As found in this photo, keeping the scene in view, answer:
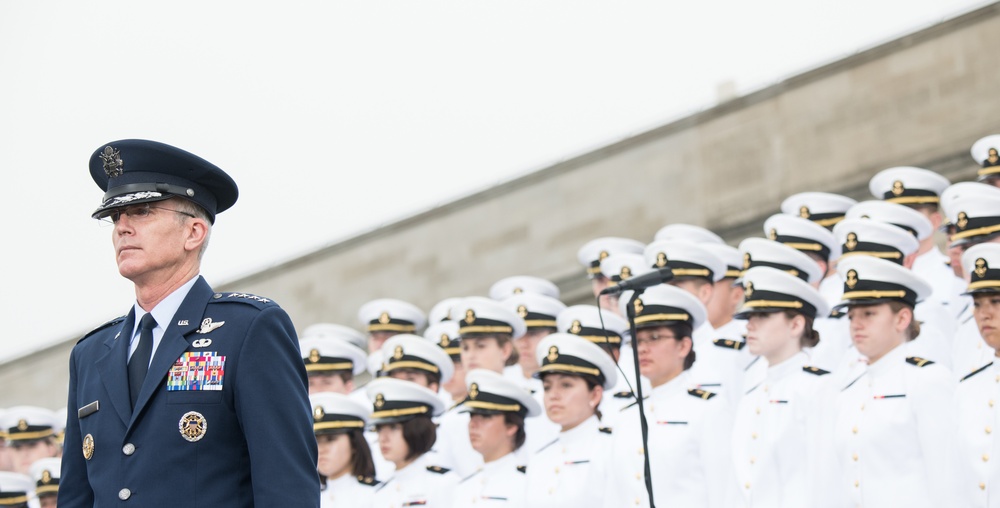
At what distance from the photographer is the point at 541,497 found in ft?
25.7

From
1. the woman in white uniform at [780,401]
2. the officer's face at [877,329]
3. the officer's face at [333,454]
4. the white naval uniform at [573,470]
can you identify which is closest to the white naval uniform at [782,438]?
the woman in white uniform at [780,401]

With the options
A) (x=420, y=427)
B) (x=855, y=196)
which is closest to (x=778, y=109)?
(x=855, y=196)

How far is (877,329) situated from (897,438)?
1.90 feet

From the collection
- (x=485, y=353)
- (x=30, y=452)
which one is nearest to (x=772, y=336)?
(x=485, y=353)

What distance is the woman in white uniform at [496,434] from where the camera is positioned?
8125mm

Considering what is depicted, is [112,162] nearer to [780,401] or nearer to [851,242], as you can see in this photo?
[780,401]

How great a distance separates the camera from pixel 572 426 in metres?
7.97

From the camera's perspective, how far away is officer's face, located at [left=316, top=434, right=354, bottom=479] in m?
8.95

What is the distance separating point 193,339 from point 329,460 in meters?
5.72

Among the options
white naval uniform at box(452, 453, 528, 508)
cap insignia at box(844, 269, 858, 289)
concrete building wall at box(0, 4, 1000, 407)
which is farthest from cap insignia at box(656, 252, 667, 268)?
concrete building wall at box(0, 4, 1000, 407)

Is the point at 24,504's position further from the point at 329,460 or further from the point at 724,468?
the point at 724,468

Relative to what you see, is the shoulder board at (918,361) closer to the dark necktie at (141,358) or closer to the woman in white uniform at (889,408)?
the woman in white uniform at (889,408)

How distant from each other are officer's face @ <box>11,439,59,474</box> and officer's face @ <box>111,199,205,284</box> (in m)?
8.35

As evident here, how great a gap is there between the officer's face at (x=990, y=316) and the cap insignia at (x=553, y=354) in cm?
234
